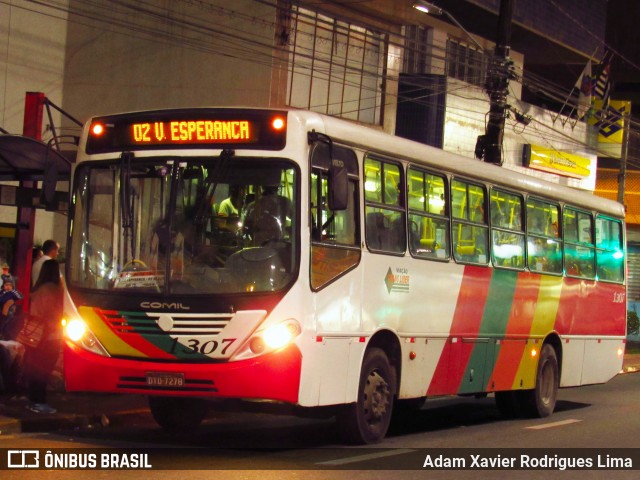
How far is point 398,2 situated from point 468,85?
4424 millimetres

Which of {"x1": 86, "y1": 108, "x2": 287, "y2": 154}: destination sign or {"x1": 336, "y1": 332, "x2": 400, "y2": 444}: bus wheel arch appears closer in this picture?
{"x1": 86, "y1": 108, "x2": 287, "y2": 154}: destination sign

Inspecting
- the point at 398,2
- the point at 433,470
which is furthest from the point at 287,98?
the point at 433,470

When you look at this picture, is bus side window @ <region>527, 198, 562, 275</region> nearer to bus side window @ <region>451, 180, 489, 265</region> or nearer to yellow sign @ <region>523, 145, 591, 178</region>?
bus side window @ <region>451, 180, 489, 265</region>

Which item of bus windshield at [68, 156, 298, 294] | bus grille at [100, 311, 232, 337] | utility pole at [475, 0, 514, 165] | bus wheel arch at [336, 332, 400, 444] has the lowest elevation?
bus wheel arch at [336, 332, 400, 444]

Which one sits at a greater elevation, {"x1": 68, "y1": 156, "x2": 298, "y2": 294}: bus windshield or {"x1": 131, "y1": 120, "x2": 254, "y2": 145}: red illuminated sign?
{"x1": 131, "y1": 120, "x2": 254, "y2": 145}: red illuminated sign

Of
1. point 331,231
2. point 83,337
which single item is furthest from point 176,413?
point 331,231

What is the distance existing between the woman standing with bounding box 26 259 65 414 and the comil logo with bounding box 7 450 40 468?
2.08 meters

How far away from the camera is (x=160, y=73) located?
2889 cm

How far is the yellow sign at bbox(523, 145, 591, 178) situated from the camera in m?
36.3

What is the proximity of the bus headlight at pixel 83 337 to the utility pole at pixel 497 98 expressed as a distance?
12375 millimetres

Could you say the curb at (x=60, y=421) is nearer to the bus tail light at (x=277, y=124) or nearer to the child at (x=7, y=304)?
the child at (x=7, y=304)

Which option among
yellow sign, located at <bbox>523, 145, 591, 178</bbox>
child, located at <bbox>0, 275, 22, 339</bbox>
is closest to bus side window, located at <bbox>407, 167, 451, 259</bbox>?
child, located at <bbox>0, 275, 22, 339</bbox>

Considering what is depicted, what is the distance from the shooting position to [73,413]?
464 inches

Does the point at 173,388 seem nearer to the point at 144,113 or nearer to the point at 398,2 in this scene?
the point at 144,113
